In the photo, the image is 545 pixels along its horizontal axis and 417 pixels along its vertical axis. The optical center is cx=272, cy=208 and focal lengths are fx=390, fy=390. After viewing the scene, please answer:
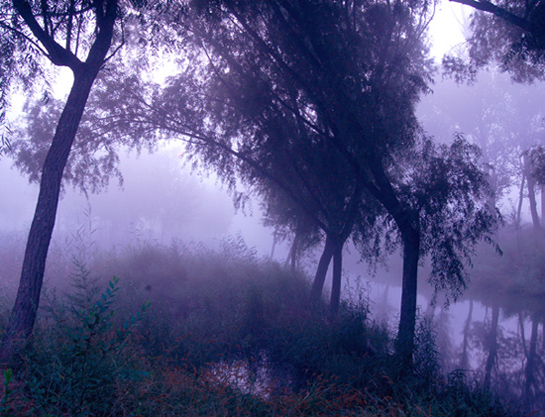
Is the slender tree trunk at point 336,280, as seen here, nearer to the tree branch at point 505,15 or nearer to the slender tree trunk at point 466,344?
the slender tree trunk at point 466,344

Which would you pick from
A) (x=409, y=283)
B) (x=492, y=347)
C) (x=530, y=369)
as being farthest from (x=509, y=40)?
(x=492, y=347)

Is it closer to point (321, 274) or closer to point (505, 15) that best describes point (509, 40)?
point (505, 15)

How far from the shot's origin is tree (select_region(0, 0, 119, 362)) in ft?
17.5

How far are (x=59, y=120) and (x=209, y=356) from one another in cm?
465

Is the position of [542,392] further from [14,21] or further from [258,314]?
[14,21]

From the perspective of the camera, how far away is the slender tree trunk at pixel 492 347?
9.32m

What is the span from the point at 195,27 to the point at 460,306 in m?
18.7

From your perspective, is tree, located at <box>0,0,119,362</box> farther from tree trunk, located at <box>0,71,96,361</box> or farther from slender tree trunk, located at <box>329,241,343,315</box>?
slender tree trunk, located at <box>329,241,343,315</box>

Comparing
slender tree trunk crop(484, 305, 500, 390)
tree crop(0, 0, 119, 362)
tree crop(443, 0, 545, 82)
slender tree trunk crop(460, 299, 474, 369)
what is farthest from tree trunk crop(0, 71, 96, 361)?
slender tree trunk crop(460, 299, 474, 369)

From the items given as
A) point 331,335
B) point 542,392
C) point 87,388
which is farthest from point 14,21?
point 542,392

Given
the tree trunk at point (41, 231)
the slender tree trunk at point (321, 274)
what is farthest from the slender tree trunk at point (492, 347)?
the tree trunk at point (41, 231)

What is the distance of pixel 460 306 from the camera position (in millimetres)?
20578

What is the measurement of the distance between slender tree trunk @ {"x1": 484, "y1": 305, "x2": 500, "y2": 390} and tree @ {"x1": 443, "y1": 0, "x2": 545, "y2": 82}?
284 inches

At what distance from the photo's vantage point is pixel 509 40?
10297mm
